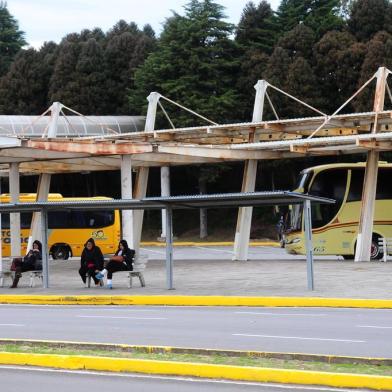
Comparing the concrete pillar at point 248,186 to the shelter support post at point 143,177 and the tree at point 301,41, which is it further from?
the tree at point 301,41

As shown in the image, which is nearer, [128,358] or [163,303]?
[128,358]

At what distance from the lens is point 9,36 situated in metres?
85.1

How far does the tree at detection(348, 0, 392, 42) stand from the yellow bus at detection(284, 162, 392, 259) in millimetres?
24643

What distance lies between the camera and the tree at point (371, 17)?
56.7 m

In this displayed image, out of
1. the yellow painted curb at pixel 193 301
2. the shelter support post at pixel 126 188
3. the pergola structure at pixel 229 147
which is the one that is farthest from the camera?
the shelter support post at pixel 126 188

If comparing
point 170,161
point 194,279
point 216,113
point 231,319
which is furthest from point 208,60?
point 231,319

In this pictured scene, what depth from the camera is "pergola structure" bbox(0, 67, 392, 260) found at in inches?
1154

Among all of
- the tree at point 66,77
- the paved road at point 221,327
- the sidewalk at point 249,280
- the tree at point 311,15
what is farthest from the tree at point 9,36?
the paved road at point 221,327

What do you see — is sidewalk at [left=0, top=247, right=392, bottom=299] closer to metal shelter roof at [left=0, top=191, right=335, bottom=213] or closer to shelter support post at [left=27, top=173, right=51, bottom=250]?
metal shelter roof at [left=0, top=191, right=335, bottom=213]

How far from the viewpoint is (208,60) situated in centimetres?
5956

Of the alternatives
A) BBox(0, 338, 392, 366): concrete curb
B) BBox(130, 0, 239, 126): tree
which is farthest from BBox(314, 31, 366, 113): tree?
BBox(0, 338, 392, 366): concrete curb

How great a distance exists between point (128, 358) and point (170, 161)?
22.2 m

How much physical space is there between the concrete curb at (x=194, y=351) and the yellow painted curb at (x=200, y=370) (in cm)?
99

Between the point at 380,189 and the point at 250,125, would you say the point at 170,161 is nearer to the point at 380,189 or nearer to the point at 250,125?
the point at 250,125
